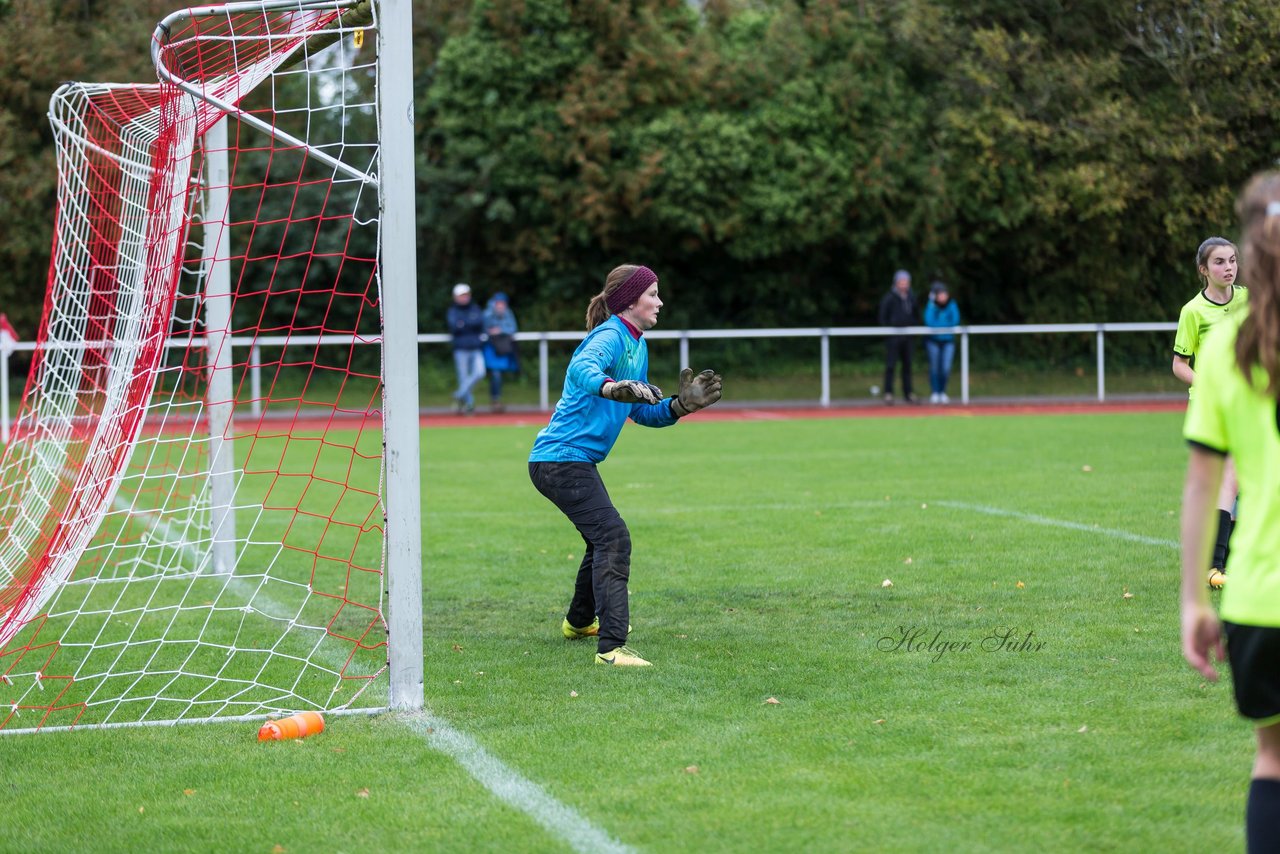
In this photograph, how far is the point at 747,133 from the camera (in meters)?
25.3

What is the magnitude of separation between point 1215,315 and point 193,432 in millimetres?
5578

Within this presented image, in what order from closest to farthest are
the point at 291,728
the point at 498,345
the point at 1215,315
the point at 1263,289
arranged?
the point at 1263,289, the point at 291,728, the point at 1215,315, the point at 498,345

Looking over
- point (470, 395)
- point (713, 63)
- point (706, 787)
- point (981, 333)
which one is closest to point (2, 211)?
point (470, 395)

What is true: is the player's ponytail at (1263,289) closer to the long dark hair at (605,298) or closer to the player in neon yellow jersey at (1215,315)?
the long dark hair at (605,298)

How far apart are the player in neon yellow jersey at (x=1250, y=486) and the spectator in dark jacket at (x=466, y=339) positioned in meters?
18.6

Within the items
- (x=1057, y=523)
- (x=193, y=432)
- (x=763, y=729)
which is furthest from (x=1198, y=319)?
(x=193, y=432)

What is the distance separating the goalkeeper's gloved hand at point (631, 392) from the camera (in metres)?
5.57

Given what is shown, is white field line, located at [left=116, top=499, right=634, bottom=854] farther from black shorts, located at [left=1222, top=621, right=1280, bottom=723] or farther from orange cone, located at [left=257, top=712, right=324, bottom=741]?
black shorts, located at [left=1222, top=621, right=1280, bottom=723]

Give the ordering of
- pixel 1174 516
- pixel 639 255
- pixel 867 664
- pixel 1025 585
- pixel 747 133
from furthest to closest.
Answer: pixel 639 255
pixel 747 133
pixel 1174 516
pixel 1025 585
pixel 867 664

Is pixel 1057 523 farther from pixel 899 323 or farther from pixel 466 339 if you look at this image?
pixel 466 339

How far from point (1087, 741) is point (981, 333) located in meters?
18.8

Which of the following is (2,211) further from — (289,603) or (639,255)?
(289,603)

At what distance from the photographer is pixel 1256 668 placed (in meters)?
2.90

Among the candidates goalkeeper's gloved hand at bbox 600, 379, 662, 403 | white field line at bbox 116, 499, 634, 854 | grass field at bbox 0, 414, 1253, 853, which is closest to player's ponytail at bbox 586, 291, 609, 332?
goalkeeper's gloved hand at bbox 600, 379, 662, 403
